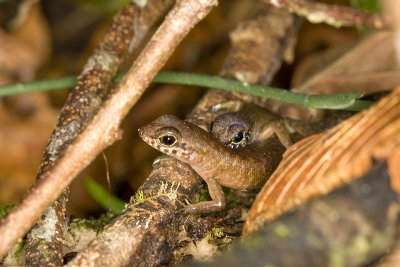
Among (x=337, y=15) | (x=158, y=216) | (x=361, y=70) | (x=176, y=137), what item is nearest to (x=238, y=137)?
(x=176, y=137)

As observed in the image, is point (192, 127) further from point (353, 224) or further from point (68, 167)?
point (353, 224)

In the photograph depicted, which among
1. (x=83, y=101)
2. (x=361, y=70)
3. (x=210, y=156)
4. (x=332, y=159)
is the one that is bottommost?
(x=332, y=159)

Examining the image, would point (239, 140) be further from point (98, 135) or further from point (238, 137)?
point (98, 135)

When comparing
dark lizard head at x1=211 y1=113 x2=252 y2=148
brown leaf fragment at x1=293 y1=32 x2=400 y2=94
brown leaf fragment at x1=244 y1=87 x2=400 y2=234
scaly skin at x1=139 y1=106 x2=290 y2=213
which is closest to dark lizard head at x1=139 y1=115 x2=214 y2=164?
scaly skin at x1=139 y1=106 x2=290 y2=213

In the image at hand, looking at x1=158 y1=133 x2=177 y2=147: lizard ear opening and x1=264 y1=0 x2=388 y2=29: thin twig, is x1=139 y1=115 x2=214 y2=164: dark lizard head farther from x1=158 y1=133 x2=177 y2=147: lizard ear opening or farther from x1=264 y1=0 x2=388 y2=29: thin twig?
x1=264 y1=0 x2=388 y2=29: thin twig

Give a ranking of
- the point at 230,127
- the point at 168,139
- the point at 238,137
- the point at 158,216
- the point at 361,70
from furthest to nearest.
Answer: the point at 361,70, the point at 238,137, the point at 230,127, the point at 168,139, the point at 158,216

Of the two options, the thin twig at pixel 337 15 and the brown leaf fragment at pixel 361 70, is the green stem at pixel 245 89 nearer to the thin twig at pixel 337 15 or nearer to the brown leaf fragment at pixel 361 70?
the thin twig at pixel 337 15

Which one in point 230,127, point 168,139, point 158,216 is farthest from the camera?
point 230,127
